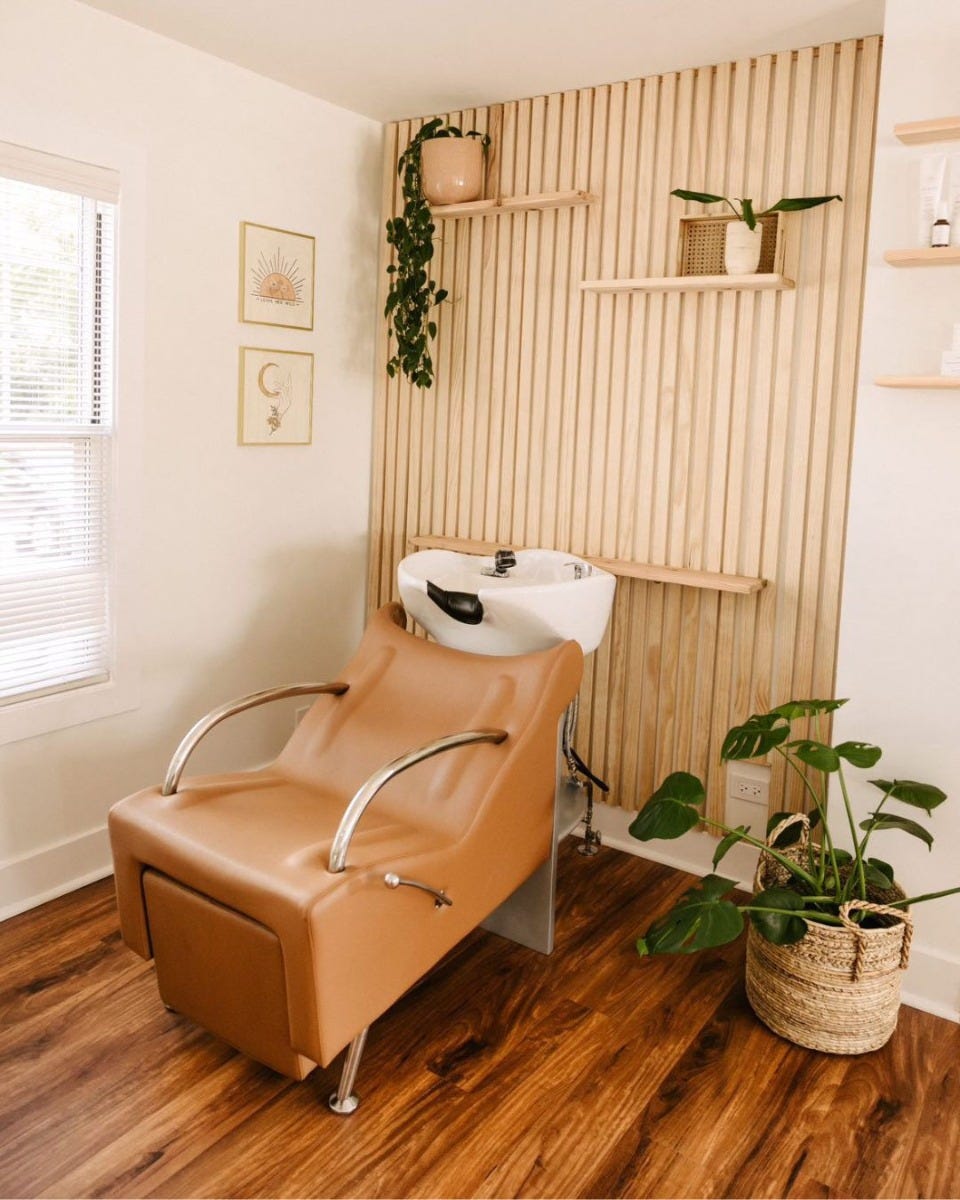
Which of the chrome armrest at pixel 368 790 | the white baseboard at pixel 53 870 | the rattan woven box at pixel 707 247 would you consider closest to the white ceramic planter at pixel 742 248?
the rattan woven box at pixel 707 247

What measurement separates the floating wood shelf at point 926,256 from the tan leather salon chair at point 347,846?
3.72 ft

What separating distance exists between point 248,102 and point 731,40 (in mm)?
1416

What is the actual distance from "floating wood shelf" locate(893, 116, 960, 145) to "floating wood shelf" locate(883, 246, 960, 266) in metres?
0.23

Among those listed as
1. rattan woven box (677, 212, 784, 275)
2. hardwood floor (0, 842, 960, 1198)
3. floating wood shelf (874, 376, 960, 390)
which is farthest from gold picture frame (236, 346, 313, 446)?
floating wood shelf (874, 376, 960, 390)

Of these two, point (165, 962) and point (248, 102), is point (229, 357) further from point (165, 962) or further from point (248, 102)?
point (165, 962)

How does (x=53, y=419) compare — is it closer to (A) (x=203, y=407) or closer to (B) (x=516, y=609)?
(A) (x=203, y=407)

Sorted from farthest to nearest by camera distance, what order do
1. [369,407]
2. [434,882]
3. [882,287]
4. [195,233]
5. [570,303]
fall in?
[369,407] < [570,303] < [195,233] < [882,287] < [434,882]

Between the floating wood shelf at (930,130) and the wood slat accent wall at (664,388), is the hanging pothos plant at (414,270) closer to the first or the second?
the wood slat accent wall at (664,388)

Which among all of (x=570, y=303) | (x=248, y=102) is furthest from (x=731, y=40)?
(x=248, y=102)

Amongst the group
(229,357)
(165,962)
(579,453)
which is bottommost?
(165,962)

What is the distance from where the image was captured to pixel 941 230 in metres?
2.27

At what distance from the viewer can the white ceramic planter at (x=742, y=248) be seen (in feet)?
9.26

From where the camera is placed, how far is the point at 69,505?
9.40 ft

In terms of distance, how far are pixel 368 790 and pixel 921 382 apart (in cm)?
147
